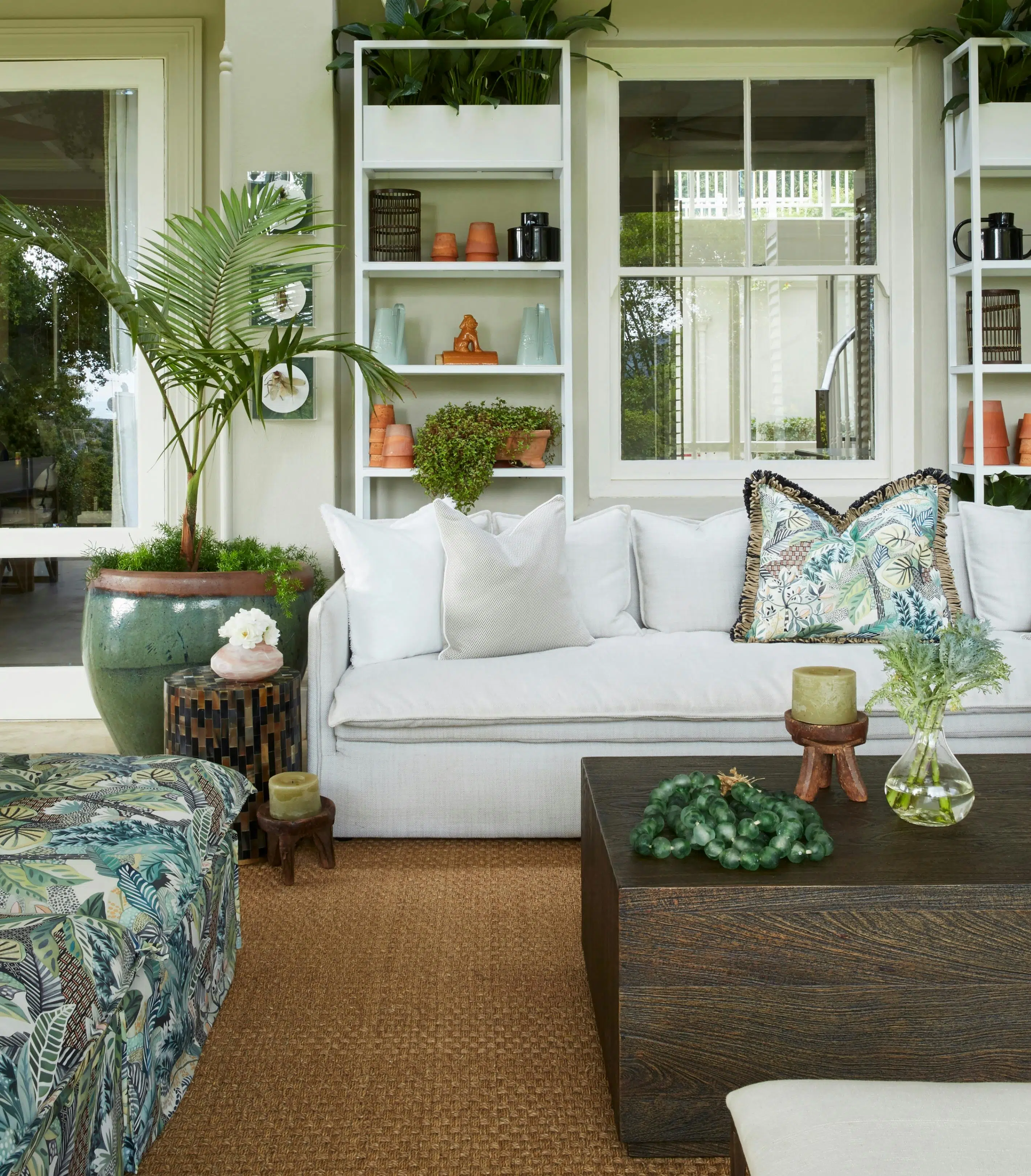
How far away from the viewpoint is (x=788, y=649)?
3092 mm

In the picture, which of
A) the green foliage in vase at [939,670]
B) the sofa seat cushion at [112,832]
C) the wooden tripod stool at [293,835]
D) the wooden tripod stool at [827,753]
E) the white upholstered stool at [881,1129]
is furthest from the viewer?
the wooden tripod stool at [293,835]

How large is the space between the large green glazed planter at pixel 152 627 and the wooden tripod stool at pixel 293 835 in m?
0.73

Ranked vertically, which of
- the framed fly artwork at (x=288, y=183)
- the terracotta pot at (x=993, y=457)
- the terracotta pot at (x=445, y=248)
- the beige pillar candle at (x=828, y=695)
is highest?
the framed fly artwork at (x=288, y=183)

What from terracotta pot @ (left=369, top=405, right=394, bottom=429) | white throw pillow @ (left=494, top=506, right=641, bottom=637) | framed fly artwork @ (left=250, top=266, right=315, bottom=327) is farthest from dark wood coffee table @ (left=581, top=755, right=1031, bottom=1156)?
framed fly artwork @ (left=250, top=266, right=315, bottom=327)

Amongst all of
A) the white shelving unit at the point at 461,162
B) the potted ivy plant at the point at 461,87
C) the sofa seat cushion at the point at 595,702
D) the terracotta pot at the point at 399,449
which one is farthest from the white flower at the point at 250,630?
the potted ivy plant at the point at 461,87

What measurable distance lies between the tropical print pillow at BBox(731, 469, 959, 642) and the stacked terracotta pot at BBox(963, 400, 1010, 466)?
3.66 feet

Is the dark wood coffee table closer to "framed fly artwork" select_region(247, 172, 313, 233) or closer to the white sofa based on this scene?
the white sofa

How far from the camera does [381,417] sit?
4.32 metres

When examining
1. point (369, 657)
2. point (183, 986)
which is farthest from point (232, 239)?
point (183, 986)

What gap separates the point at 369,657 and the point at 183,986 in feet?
4.60

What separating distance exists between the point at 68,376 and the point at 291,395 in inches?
39.8

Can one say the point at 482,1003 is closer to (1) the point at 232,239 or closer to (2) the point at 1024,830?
(2) the point at 1024,830

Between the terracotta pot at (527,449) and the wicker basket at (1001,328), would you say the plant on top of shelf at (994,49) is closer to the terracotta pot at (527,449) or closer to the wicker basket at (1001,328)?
the wicker basket at (1001,328)

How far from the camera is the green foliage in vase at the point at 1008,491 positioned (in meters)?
4.17
